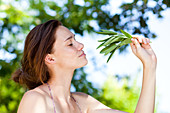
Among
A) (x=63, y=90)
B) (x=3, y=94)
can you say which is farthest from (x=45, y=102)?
(x=3, y=94)

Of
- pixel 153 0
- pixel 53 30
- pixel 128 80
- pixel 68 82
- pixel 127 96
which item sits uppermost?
pixel 153 0

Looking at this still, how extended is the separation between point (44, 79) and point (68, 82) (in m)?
0.17

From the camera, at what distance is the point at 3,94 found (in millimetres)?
3875

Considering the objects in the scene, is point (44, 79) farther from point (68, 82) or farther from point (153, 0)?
point (153, 0)

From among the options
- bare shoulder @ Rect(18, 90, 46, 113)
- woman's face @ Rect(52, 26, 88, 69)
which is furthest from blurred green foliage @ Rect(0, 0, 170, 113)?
bare shoulder @ Rect(18, 90, 46, 113)

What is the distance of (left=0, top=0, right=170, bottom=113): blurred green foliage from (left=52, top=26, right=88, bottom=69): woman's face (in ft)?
3.49

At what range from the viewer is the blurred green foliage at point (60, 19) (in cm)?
270

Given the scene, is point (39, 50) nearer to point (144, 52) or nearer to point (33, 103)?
point (33, 103)

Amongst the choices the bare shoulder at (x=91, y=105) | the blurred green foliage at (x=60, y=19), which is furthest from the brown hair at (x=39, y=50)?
the blurred green foliage at (x=60, y=19)

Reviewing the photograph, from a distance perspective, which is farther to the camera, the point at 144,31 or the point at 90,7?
the point at 90,7

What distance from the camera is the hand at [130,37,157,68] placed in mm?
1539

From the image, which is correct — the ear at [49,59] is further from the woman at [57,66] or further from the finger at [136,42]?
the finger at [136,42]

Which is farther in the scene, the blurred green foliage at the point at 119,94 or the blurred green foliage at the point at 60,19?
the blurred green foliage at the point at 119,94

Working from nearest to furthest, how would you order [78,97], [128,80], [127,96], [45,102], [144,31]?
1. [45,102]
2. [78,97]
3. [144,31]
4. [128,80]
5. [127,96]
